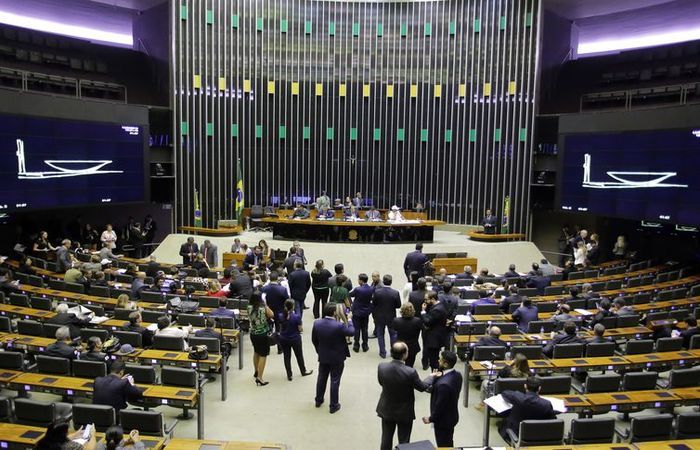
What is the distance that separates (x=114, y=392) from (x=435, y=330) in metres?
4.31

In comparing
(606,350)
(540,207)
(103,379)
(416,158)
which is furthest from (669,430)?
(416,158)

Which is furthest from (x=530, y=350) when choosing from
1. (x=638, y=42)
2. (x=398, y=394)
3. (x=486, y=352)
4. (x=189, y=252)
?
(x=638, y=42)

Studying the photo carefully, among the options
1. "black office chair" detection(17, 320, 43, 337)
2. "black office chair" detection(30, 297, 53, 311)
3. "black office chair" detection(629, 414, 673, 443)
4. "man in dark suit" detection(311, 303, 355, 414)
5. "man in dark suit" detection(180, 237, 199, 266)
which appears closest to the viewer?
"black office chair" detection(629, 414, 673, 443)

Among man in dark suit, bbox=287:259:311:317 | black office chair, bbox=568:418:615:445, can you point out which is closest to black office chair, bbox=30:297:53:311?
man in dark suit, bbox=287:259:311:317

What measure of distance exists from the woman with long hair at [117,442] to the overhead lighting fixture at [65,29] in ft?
59.0

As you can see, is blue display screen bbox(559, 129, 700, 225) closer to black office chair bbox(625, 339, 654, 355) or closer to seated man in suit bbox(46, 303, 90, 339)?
black office chair bbox(625, 339, 654, 355)

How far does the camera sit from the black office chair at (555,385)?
672 centimetres

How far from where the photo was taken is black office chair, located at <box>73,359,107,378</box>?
6746mm

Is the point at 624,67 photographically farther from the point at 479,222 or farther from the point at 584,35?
the point at 479,222

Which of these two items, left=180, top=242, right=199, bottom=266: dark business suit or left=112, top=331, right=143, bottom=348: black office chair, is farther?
left=180, top=242, right=199, bottom=266: dark business suit

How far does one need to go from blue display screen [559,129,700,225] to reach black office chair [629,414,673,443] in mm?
9501

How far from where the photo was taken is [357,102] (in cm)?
2303

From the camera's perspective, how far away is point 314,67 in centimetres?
2269

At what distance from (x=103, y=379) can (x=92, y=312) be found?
3.28 metres
